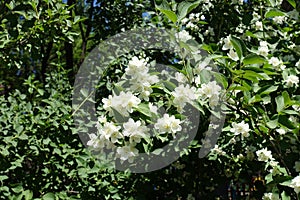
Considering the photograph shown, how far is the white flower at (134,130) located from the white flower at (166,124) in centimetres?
8

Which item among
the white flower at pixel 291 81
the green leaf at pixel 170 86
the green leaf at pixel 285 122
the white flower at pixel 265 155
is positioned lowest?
the white flower at pixel 265 155

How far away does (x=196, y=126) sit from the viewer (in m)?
2.02

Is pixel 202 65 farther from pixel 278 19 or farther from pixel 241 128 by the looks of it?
pixel 278 19

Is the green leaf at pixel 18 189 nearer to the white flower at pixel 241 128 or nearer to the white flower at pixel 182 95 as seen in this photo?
the white flower at pixel 241 128

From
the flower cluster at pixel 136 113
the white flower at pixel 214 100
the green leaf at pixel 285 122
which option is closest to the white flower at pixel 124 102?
the flower cluster at pixel 136 113

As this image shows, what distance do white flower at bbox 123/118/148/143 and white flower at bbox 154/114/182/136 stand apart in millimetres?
82

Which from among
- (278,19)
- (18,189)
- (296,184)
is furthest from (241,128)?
(18,189)

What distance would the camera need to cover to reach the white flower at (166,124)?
1.31 meters

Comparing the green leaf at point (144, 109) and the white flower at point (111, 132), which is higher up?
the green leaf at point (144, 109)

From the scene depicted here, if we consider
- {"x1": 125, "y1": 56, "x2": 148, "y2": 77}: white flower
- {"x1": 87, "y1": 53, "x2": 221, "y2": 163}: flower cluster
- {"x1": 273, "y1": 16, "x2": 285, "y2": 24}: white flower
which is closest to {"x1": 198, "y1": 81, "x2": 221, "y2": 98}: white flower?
{"x1": 87, "y1": 53, "x2": 221, "y2": 163}: flower cluster

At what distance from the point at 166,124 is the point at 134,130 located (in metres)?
0.14

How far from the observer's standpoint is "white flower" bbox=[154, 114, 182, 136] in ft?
4.31

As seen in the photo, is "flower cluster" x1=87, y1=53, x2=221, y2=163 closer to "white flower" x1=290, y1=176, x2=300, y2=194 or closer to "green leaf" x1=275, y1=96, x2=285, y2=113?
"green leaf" x1=275, y1=96, x2=285, y2=113

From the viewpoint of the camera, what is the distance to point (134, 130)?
4.00 ft
